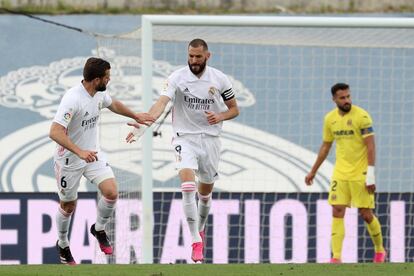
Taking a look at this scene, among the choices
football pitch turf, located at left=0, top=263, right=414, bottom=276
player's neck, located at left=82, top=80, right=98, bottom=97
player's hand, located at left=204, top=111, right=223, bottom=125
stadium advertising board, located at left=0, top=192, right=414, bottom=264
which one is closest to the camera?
football pitch turf, located at left=0, top=263, right=414, bottom=276

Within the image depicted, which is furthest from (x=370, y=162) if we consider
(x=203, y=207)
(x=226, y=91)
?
(x=226, y=91)

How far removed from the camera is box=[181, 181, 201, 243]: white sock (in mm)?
12453

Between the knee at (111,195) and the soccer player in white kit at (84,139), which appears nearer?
the soccer player in white kit at (84,139)

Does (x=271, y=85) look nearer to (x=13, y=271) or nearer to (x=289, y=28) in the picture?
(x=289, y=28)

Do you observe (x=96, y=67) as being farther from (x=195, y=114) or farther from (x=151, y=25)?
(x=151, y=25)

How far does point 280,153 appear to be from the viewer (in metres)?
18.1

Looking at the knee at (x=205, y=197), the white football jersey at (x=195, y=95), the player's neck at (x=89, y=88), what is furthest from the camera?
the knee at (x=205, y=197)

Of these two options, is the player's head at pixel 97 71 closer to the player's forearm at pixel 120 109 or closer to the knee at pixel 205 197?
the player's forearm at pixel 120 109

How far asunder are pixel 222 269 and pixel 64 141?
6.53 feet

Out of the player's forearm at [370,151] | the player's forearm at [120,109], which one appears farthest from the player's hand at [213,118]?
the player's forearm at [370,151]

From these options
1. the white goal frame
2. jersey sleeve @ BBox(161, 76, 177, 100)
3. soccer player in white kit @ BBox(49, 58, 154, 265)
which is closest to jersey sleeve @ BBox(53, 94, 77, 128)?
soccer player in white kit @ BBox(49, 58, 154, 265)

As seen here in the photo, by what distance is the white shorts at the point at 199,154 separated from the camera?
1261cm

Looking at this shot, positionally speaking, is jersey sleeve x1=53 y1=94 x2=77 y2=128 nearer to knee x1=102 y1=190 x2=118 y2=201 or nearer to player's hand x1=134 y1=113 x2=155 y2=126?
player's hand x1=134 y1=113 x2=155 y2=126

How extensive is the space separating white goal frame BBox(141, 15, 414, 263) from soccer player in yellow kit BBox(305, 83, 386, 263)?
909mm
